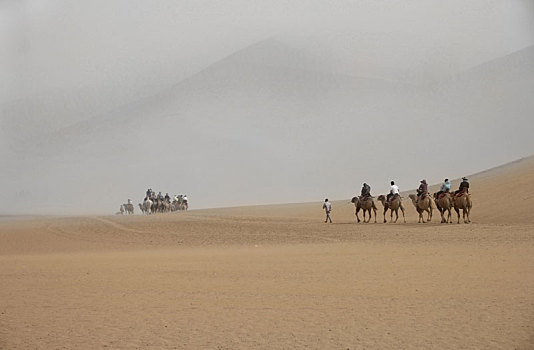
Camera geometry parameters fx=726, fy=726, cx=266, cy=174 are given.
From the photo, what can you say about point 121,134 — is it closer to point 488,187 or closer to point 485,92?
point 485,92

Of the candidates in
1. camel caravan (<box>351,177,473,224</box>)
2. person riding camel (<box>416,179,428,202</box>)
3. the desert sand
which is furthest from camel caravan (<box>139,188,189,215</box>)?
the desert sand

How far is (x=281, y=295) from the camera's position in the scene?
39.5 ft

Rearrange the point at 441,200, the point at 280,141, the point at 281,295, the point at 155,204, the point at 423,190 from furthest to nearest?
1. the point at 280,141
2. the point at 155,204
3. the point at 423,190
4. the point at 441,200
5. the point at 281,295

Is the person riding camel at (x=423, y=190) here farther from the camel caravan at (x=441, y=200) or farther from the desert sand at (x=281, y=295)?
the desert sand at (x=281, y=295)

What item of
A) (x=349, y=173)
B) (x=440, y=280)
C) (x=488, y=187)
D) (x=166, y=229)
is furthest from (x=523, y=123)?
(x=440, y=280)

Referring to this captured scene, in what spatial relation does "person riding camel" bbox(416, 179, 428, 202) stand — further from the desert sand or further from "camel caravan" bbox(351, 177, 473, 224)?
the desert sand

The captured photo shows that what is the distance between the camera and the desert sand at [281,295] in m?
8.84

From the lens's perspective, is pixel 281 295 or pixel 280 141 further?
pixel 280 141

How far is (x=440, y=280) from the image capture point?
13289mm

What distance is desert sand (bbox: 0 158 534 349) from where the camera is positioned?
8.84 metres

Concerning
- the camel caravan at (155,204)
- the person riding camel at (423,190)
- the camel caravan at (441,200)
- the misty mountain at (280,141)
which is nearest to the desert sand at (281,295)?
the camel caravan at (441,200)

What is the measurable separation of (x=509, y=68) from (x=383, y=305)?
129617mm

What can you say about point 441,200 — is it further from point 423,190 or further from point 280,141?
point 280,141

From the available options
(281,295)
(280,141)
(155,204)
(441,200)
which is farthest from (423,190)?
(280,141)
